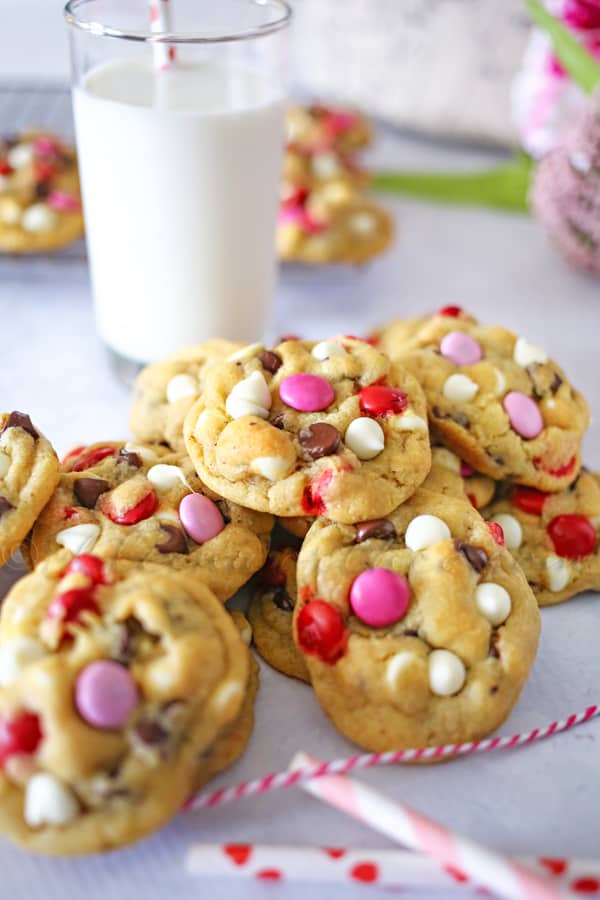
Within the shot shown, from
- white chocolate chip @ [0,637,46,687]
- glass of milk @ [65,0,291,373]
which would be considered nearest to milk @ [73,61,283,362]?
glass of milk @ [65,0,291,373]

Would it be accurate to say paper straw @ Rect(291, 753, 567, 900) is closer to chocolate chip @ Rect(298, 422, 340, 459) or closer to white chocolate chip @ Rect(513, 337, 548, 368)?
chocolate chip @ Rect(298, 422, 340, 459)

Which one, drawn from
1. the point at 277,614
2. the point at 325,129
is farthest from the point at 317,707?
the point at 325,129

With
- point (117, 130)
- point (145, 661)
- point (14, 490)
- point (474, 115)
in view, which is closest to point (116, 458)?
Result: point (14, 490)

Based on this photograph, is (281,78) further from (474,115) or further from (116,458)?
(474,115)

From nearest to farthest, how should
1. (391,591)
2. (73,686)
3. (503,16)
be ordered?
1. (73,686)
2. (391,591)
3. (503,16)

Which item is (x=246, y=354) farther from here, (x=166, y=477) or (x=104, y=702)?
(x=104, y=702)

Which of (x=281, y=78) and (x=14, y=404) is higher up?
(x=281, y=78)
